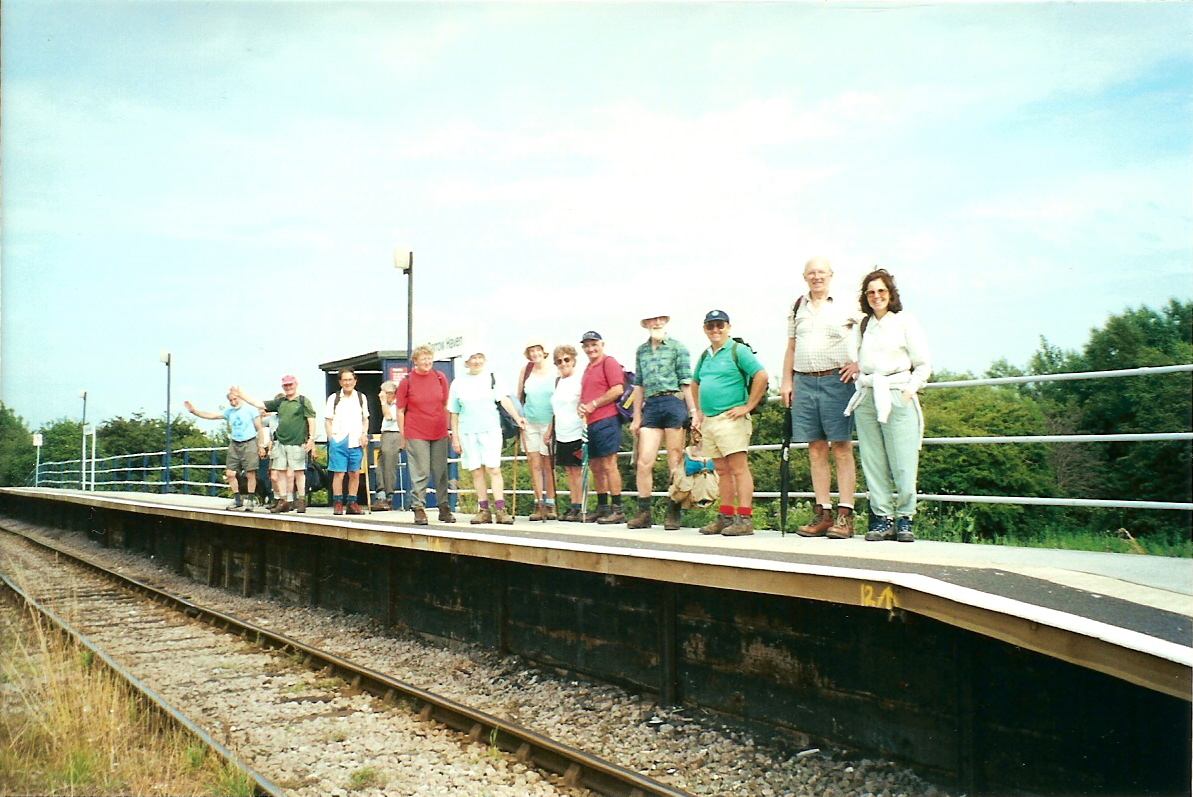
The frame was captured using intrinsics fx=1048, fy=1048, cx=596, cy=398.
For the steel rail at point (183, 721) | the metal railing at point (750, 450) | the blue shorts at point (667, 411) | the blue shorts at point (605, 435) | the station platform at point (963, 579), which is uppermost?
the blue shorts at point (667, 411)

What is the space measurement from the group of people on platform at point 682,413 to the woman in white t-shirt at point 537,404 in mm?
12

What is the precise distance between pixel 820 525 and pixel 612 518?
8.11 feet

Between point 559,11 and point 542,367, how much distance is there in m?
4.66

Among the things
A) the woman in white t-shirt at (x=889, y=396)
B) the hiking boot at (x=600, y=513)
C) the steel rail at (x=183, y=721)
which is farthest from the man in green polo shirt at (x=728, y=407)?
the steel rail at (x=183, y=721)

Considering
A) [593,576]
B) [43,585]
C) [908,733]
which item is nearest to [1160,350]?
[593,576]

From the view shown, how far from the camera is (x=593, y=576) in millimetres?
7473

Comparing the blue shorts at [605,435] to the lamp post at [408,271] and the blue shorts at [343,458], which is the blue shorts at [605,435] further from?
the lamp post at [408,271]

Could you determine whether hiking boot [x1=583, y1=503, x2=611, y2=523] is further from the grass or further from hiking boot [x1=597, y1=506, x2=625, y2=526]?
the grass

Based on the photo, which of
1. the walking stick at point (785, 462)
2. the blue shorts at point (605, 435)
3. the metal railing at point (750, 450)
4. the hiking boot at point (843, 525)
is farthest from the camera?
the blue shorts at point (605, 435)

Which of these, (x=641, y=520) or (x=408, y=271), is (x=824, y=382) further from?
(x=408, y=271)

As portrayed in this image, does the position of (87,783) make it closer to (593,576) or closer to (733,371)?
(593,576)

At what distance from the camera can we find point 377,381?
16.5m

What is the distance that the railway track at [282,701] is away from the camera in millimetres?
5668

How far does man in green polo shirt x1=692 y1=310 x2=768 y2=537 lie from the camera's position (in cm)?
716
